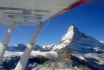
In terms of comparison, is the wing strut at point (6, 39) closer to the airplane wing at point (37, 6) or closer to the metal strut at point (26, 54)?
the metal strut at point (26, 54)

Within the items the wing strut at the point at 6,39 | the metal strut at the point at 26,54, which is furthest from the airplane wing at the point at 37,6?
the wing strut at the point at 6,39

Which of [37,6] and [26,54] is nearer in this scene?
[37,6]

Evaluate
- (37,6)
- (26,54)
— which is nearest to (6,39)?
(26,54)

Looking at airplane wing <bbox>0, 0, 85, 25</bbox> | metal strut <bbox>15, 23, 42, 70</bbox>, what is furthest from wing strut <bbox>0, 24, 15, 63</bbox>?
airplane wing <bbox>0, 0, 85, 25</bbox>

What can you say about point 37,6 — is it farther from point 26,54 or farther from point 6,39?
point 6,39

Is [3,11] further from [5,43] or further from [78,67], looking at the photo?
[78,67]

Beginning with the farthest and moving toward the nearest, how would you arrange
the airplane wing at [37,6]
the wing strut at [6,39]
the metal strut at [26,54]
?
1. the wing strut at [6,39]
2. the metal strut at [26,54]
3. the airplane wing at [37,6]

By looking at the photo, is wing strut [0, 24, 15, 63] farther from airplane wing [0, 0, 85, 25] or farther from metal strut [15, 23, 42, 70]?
airplane wing [0, 0, 85, 25]

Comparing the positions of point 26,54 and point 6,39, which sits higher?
point 6,39

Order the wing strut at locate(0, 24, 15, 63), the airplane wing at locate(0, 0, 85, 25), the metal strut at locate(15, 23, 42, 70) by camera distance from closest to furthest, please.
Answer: the airplane wing at locate(0, 0, 85, 25)
the metal strut at locate(15, 23, 42, 70)
the wing strut at locate(0, 24, 15, 63)

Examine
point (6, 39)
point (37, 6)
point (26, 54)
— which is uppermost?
point (37, 6)

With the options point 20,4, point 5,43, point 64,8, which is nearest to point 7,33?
point 5,43
